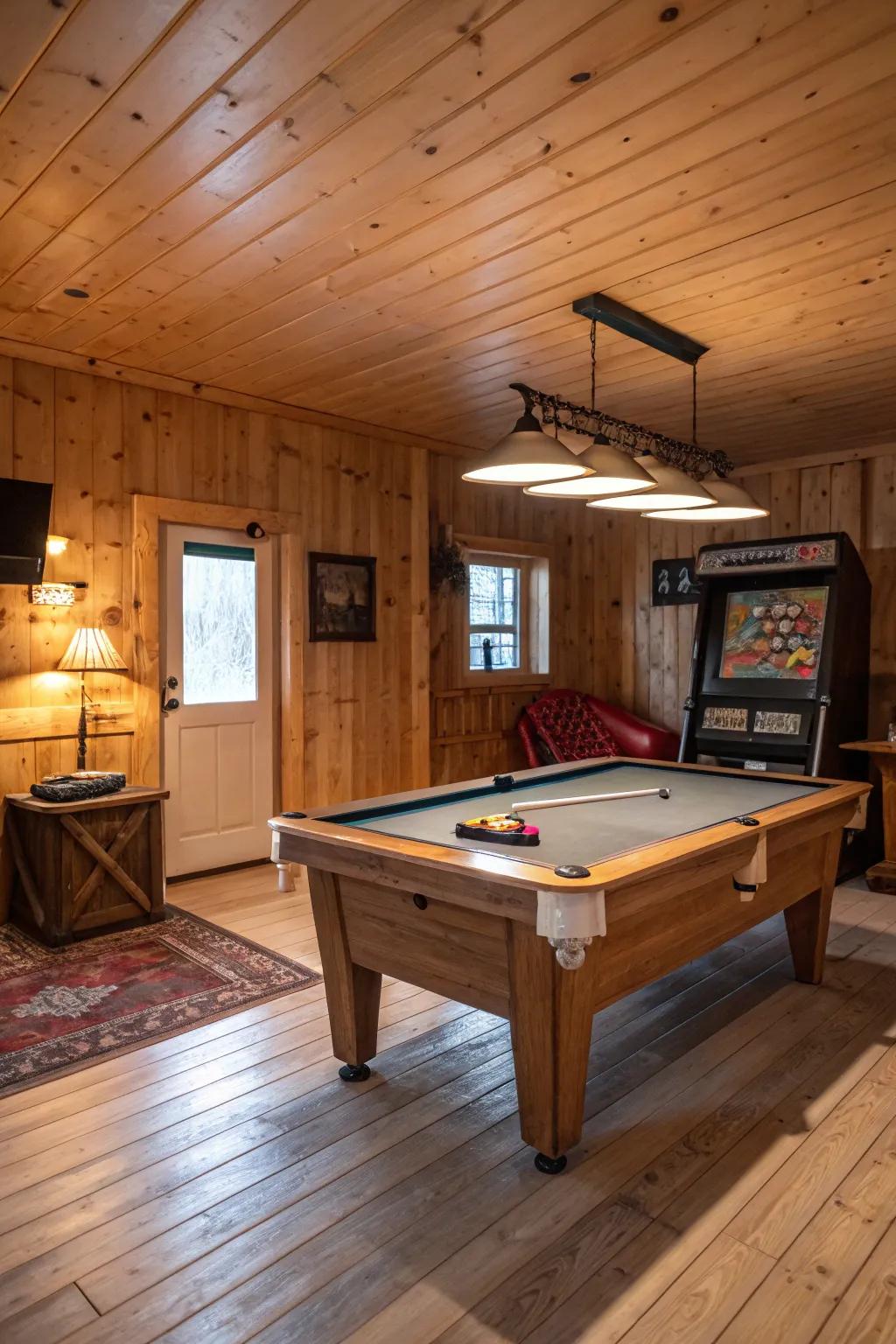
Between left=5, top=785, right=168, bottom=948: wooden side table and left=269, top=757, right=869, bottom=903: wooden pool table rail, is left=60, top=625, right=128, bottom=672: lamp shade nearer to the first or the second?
left=5, top=785, right=168, bottom=948: wooden side table

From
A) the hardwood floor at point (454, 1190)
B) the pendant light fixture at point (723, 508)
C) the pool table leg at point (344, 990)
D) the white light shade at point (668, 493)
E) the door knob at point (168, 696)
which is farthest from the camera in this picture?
the door knob at point (168, 696)

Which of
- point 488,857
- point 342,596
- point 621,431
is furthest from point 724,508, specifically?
point 342,596

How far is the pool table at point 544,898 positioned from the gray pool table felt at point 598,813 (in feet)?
0.04

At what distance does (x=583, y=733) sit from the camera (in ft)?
20.3

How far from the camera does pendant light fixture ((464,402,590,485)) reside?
2.50m

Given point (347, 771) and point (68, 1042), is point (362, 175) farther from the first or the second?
point (347, 771)

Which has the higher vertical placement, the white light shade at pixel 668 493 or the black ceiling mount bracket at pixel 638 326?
the black ceiling mount bracket at pixel 638 326

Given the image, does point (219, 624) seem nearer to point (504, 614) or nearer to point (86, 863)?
point (86, 863)

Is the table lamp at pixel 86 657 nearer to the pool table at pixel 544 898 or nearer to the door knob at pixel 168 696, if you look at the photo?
the door knob at pixel 168 696

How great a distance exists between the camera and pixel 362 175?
2.40m

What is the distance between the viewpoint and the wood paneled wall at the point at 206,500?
3930 millimetres

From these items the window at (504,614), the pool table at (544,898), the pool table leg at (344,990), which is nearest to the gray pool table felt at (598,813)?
the pool table at (544,898)

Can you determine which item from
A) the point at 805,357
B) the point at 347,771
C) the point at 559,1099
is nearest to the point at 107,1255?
the point at 559,1099

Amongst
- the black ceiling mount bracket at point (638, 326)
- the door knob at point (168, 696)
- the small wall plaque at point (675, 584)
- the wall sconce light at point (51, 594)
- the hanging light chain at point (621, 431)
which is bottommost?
the door knob at point (168, 696)
